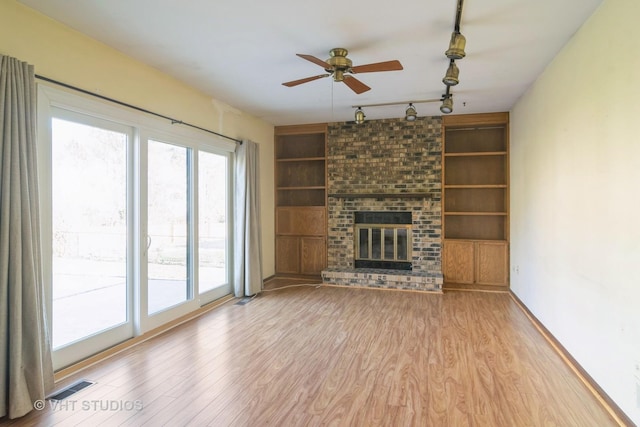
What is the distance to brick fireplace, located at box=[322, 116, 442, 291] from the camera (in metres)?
5.70

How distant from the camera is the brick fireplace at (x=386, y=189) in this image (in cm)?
570

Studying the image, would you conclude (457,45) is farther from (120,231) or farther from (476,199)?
(476,199)

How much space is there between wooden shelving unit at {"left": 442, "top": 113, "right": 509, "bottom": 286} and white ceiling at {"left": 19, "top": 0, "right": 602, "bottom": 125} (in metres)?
1.50

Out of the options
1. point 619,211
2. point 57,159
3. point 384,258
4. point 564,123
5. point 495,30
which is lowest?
point 384,258

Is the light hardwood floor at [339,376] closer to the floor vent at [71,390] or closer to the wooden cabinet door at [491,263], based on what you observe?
the floor vent at [71,390]

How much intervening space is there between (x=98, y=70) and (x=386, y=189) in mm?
4262

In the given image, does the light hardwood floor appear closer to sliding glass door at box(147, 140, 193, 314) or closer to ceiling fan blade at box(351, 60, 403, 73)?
sliding glass door at box(147, 140, 193, 314)

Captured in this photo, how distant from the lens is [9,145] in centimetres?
222

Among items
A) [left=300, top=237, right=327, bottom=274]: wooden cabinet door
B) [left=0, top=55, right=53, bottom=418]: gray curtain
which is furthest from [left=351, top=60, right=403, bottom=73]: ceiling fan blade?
[left=300, top=237, right=327, bottom=274]: wooden cabinet door

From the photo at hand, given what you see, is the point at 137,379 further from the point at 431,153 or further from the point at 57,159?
the point at 431,153

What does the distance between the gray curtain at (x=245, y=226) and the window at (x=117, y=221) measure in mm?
490

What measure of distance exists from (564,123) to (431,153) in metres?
2.63

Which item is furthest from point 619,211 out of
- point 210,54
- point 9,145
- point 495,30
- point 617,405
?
point 9,145

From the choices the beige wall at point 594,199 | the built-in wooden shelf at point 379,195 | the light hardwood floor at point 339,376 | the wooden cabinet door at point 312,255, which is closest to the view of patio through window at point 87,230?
the light hardwood floor at point 339,376
